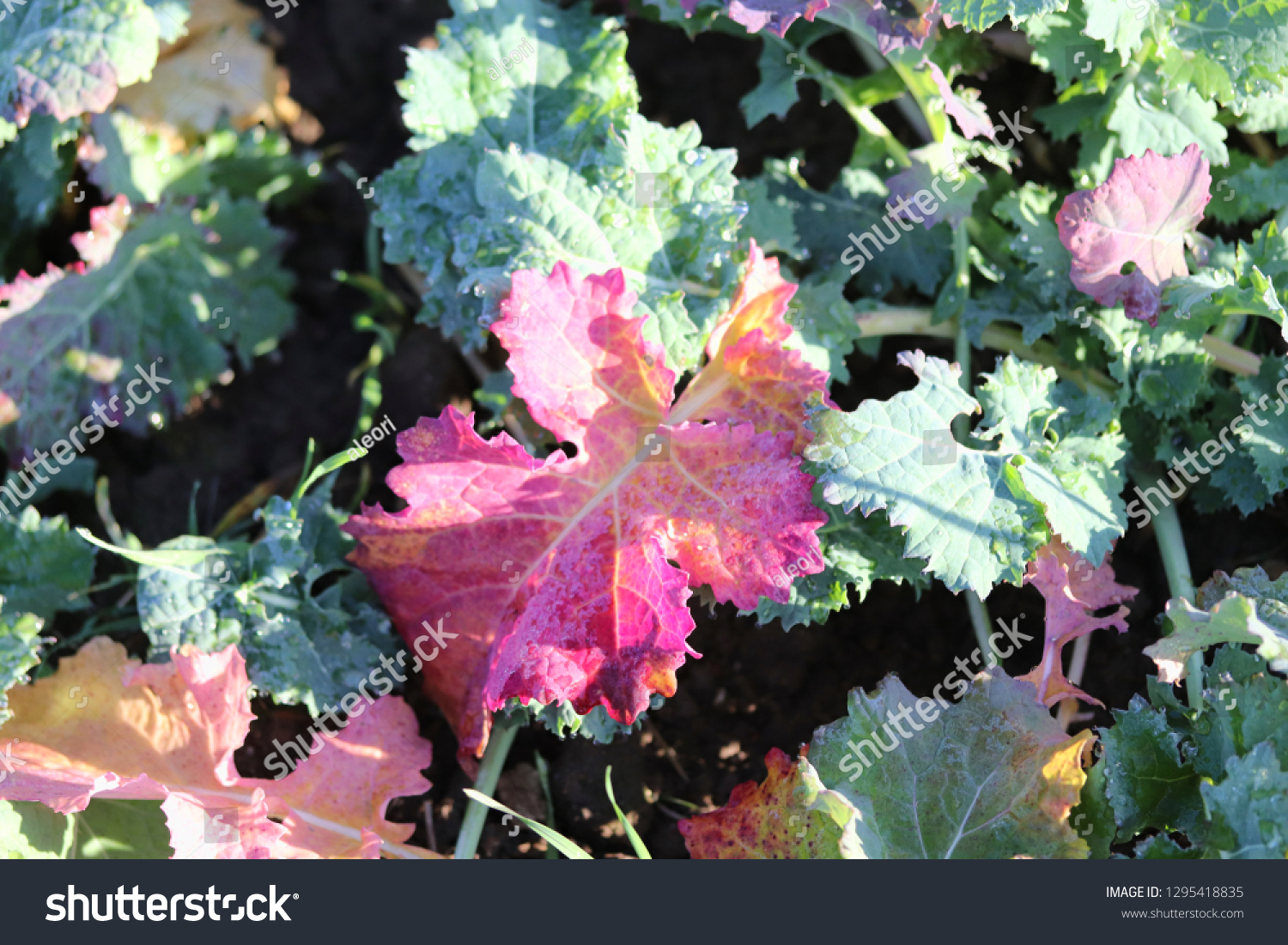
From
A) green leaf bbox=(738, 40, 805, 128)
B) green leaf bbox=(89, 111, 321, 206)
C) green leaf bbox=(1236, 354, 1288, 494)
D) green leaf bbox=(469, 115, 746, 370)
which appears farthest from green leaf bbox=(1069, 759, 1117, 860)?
green leaf bbox=(89, 111, 321, 206)

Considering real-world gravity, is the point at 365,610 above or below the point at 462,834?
above

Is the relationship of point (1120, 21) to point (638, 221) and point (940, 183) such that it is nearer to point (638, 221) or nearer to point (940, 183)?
point (940, 183)

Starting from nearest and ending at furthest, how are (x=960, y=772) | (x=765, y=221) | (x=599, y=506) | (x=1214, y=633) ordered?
(x=1214, y=633) < (x=960, y=772) < (x=599, y=506) < (x=765, y=221)

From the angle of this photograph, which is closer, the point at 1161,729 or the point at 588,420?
the point at 1161,729

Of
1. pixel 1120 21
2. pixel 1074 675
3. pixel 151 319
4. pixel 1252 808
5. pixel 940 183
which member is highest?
pixel 1120 21

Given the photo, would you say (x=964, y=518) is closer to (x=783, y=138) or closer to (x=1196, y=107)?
(x=1196, y=107)

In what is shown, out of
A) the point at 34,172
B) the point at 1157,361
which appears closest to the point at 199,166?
the point at 34,172
